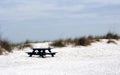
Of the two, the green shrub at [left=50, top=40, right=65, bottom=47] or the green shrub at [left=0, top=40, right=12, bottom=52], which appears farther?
the green shrub at [left=50, top=40, right=65, bottom=47]

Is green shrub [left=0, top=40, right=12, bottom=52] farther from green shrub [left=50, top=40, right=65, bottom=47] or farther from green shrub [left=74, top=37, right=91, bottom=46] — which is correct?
green shrub [left=74, top=37, right=91, bottom=46]

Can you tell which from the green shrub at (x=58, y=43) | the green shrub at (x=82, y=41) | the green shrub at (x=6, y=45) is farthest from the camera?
the green shrub at (x=82, y=41)

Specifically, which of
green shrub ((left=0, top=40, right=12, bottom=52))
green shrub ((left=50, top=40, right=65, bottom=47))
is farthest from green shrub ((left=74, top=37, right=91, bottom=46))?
green shrub ((left=0, top=40, right=12, bottom=52))

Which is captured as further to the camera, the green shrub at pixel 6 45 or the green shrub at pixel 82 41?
the green shrub at pixel 82 41

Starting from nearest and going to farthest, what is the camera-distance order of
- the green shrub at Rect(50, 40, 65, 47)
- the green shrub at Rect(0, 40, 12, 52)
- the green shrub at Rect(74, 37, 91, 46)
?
the green shrub at Rect(0, 40, 12, 52) < the green shrub at Rect(50, 40, 65, 47) < the green shrub at Rect(74, 37, 91, 46)

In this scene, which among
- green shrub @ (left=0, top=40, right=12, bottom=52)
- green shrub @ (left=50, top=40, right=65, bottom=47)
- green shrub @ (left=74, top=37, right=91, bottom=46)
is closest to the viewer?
green shrub @ (left=0, top=40, right=12, bottom=52)

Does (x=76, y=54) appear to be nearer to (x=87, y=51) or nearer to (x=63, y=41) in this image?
(x=87, y=51)

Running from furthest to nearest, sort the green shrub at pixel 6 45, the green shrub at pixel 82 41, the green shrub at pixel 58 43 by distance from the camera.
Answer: the green shrub at pixel 82 41 → the green shrub at pixel 58 43 → the green shrub at pixel 6 45

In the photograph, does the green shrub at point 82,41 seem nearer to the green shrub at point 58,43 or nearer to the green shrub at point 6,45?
the green shrub at point 58,43

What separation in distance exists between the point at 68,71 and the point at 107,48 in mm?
12395

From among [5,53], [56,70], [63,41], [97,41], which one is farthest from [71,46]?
[56,70]

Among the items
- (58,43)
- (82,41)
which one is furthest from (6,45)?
(82,41)

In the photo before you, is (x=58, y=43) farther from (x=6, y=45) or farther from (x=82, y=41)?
(x=6, y=45)

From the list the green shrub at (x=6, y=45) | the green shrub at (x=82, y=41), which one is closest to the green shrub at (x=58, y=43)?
the green shrub at (x=82, y=41)
